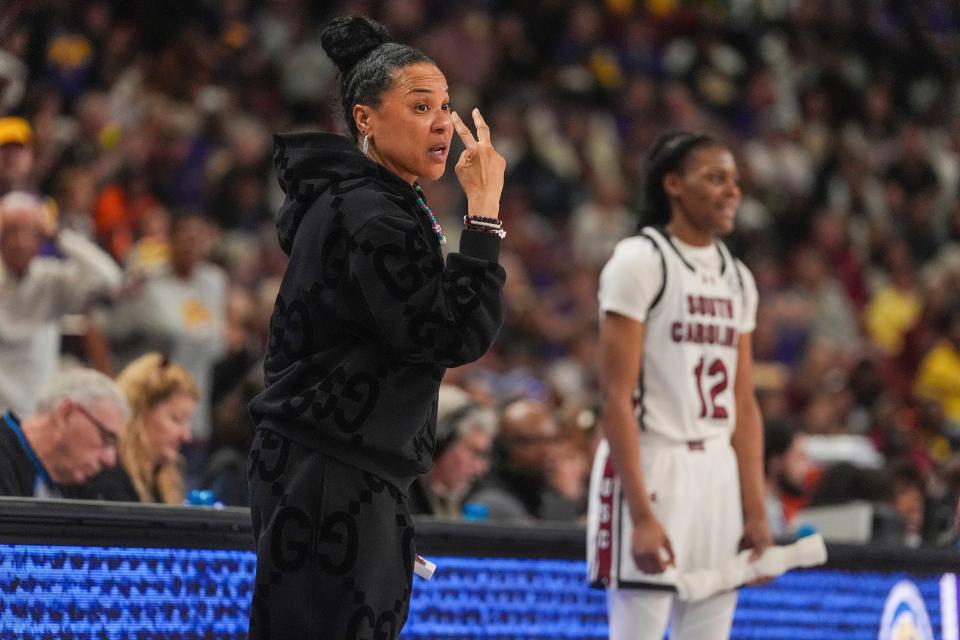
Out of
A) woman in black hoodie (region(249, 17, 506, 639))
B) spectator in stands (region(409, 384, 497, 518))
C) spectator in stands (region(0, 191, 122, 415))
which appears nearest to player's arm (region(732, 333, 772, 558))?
woman in black hoodie (region(249, 17, 506, 639))

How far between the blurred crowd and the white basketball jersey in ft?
4.83

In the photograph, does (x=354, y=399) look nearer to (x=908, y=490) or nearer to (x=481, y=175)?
(x=481, y=175)

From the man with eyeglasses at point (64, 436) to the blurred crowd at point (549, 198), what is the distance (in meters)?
0.97

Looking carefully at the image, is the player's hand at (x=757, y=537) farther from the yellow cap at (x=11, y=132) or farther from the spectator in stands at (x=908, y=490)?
the yellow cap at (x=11, y=132)

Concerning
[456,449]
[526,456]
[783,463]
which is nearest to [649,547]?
[456,449]

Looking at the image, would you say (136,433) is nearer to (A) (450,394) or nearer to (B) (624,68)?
(A) (450,394)

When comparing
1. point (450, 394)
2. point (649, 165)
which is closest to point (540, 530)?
point (649, 165)

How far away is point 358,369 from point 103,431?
2145mm

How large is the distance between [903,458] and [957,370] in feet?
13.5

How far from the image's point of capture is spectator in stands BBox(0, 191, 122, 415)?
22.3 ft

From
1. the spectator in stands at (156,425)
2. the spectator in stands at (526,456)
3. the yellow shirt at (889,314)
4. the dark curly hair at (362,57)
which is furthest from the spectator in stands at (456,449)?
the yellow shirt at (889,314)

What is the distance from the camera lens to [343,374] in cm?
314

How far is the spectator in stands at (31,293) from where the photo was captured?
6801 mm

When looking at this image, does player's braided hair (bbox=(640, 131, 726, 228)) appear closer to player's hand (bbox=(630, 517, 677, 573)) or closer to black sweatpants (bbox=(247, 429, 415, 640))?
player's hand (bbox=(630, 517, 677, 573))
